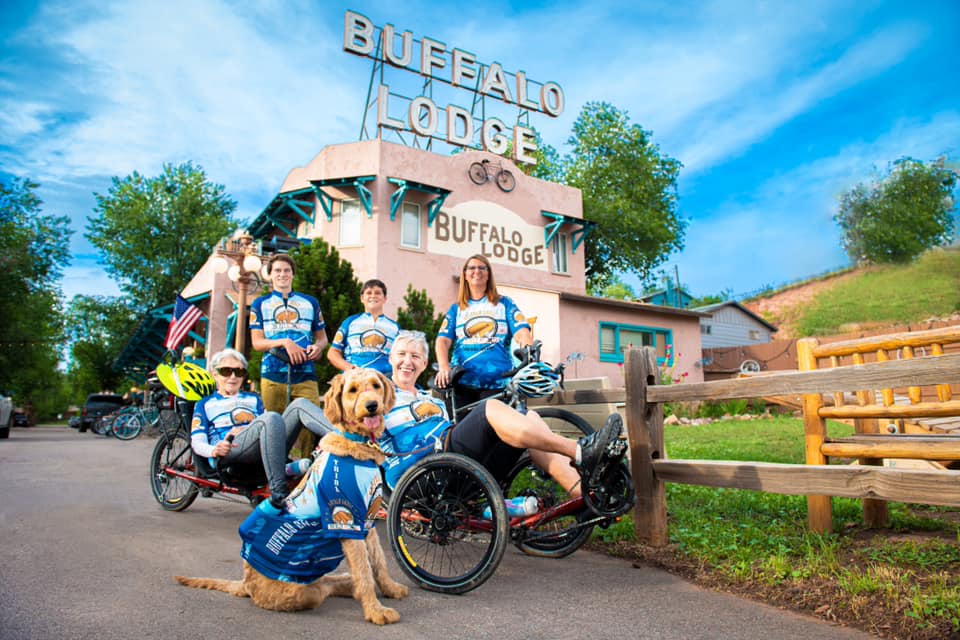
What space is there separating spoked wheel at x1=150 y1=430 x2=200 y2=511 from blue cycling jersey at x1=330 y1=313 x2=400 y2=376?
1.79 meters

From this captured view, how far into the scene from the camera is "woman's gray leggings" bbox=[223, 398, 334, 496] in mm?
4262

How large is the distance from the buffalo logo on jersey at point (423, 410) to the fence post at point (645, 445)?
1.41m

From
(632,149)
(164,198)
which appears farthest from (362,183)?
(164,198)

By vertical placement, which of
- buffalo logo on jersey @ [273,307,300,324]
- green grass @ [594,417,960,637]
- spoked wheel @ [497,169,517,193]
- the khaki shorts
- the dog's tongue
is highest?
spoked wheel @ [497,169,517,193]

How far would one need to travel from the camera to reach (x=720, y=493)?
20.0ft

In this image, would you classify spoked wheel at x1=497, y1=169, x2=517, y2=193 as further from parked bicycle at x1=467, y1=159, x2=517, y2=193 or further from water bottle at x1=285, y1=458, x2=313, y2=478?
water bottle at x1=285, y1=458, x2=313, y2=478

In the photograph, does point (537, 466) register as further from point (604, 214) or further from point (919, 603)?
point (604, 214)

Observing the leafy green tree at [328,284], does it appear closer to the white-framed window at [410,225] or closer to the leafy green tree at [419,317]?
the leafy green tree at [419,317]

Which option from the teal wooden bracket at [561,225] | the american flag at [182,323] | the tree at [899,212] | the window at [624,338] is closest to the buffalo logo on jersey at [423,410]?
the american flag at [182,323]

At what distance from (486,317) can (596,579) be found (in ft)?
6.58

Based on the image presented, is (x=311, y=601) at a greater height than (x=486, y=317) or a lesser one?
lesser

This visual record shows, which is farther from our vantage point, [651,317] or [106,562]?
[651,317]

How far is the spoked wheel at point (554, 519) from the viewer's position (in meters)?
3.79

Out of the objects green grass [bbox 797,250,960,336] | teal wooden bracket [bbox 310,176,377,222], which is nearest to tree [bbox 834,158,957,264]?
green grass [bbox 797,250,960,336]
